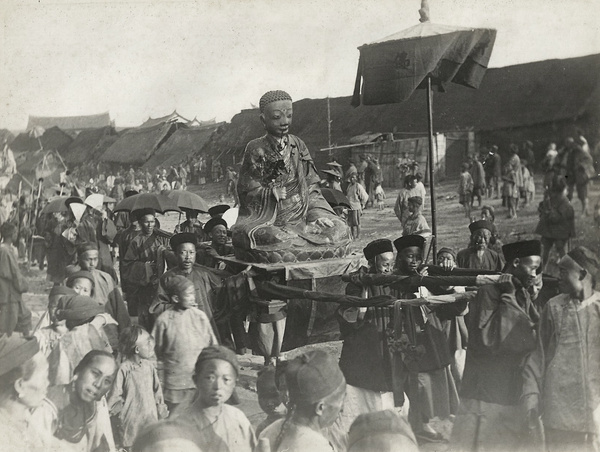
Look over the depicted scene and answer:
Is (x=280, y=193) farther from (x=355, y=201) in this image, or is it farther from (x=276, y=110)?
(x=355, y=201)

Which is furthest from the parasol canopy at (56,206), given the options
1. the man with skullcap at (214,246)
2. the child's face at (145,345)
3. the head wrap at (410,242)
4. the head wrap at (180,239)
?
the head wrap at (410,242)

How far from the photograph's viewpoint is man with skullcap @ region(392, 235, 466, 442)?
5.18m

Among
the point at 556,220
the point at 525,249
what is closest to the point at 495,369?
the point at 525,249

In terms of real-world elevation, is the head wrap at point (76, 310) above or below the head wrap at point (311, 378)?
above

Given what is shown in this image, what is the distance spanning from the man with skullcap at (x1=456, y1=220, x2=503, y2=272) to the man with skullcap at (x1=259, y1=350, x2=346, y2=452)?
6.78ft

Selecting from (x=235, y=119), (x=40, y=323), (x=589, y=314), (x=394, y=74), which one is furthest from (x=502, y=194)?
(x=40, y=323)

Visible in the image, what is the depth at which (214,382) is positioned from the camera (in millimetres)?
4555

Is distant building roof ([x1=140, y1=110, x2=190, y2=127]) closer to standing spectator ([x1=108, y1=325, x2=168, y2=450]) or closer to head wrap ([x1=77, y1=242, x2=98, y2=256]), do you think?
head wrap ([x1=77, y1=242, x2=98, y2=256])

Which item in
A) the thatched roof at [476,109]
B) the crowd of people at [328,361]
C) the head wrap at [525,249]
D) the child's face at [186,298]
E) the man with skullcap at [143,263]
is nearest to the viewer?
the crowd of people at [328,361]

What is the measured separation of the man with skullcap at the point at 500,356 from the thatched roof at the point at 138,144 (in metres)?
4.18

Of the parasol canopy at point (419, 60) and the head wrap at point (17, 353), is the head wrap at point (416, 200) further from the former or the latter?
the head wrap at point (17, 353)

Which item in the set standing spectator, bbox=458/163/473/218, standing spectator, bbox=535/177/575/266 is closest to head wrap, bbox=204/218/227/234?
standing spectator, bbox=458/163/473/218

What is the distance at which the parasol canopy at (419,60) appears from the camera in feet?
20.4

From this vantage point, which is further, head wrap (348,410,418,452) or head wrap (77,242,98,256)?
head wrap (77,242,98,256)
